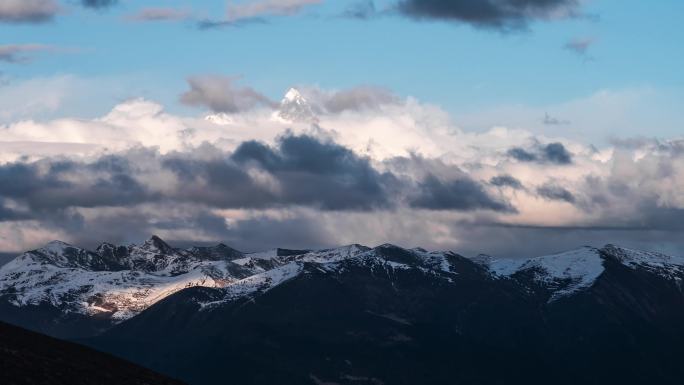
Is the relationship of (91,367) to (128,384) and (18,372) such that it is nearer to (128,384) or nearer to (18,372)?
(128,384)

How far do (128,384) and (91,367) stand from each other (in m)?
8.36

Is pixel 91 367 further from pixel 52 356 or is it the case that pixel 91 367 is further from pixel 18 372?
pixel 18 372

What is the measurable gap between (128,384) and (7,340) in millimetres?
19799

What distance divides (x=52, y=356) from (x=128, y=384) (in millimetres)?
12768

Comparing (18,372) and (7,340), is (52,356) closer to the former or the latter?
(7,340)

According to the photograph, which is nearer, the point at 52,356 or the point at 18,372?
the point at 18,372

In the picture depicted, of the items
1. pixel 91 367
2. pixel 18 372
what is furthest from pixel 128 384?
pixel 18 372

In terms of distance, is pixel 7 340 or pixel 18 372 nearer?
pixel 18 372

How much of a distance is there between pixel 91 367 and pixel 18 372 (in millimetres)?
28269

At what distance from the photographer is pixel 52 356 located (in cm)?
19625

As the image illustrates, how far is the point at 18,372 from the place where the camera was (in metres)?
172

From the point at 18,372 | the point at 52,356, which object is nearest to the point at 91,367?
the point at 52,356

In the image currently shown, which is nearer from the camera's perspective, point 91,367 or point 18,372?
point 18,372

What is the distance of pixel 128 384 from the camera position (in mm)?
194625
